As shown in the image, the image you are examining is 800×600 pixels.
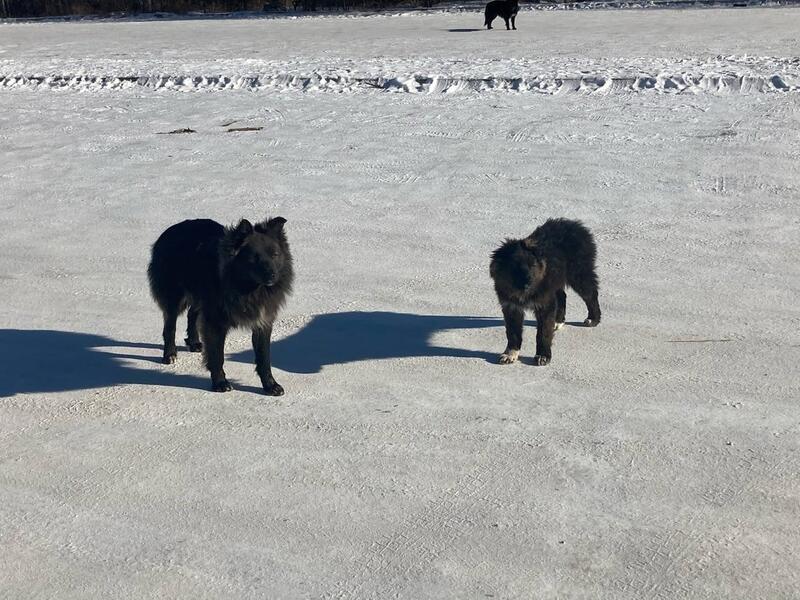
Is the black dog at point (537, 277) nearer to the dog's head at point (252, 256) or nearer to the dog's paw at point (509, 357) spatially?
the dog's paw at point (509, 357)

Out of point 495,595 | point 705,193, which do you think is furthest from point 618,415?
point 705,193

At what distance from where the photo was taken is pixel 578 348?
7680 mm

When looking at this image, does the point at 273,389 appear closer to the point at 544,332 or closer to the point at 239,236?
the point at 239,236

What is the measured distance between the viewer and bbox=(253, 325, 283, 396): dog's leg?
6.88 metres

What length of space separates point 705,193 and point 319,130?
6213 millimetres

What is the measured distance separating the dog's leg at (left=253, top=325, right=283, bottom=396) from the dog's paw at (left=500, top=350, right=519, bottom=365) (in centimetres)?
160

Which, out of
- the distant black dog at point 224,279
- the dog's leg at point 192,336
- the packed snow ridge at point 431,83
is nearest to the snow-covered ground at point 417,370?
the dog's leg at point 192,336

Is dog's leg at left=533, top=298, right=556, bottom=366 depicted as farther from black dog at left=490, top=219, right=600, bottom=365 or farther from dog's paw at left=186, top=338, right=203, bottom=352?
dog's paw at left=186, top=338, right=203, bottom=352

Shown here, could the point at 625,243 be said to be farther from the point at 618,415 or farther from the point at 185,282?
the point at 185,282

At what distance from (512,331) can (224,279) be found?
206cm

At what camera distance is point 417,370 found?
7.36 metres

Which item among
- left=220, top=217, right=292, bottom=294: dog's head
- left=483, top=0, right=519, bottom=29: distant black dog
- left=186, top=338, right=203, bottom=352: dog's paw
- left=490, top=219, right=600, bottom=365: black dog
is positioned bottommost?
left=186, top=338, right=203, bottom=352: dog's paw

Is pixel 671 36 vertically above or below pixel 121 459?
above

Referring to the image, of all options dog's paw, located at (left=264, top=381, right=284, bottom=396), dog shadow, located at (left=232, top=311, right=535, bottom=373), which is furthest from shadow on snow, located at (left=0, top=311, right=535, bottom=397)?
dog's paw, located at (left=264, top=381, right=284, bottom=396)
